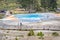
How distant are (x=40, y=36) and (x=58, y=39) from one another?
763 millimetres

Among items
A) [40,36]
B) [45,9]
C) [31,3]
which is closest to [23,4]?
[31,3]

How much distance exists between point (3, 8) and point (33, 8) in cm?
325

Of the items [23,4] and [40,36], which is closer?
[40,36]

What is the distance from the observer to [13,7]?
2400 centimetres

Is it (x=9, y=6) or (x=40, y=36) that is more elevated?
(x=40, y=36)

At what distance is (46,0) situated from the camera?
24.5m

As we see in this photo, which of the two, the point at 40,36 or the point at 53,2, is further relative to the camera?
the point at 53,2

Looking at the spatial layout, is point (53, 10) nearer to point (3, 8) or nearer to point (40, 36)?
point (3, 8)

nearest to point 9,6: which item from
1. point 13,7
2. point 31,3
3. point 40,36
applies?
point 13,7

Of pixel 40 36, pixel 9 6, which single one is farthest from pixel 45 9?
pixel 40 36

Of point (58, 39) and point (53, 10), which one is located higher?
point (58, 39)

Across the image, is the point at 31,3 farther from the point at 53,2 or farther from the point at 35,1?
the point at 53,2

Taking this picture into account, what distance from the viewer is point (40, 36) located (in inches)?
329

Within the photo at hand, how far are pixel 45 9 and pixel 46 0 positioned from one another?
111 centimetres
